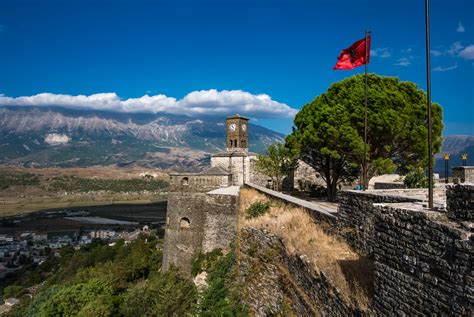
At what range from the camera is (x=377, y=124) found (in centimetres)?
1719

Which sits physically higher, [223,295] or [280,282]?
[280,282]

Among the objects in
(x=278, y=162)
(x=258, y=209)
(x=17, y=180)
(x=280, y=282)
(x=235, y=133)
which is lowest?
(x=17, y=180)

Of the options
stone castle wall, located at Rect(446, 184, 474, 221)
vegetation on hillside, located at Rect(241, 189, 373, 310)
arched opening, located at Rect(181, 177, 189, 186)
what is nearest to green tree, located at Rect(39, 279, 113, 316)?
arched opening, located at Rect(181, 177, 189, 186)

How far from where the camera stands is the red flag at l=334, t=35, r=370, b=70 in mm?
11898

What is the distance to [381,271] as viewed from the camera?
5016mm

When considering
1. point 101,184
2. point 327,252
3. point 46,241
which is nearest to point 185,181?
point 327,252

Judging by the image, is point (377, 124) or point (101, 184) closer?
point (377, 124)

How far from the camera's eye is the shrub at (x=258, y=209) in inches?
562

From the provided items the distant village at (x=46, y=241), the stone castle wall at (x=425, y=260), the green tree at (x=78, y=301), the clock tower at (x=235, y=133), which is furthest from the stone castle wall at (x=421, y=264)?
the distant village at (x=46, y=241)

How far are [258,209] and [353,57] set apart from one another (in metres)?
6.61

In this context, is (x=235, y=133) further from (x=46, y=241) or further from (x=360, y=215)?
(x=46, y=241)

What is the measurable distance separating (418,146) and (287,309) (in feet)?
42.3

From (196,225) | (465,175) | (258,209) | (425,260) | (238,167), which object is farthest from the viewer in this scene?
(238,167)

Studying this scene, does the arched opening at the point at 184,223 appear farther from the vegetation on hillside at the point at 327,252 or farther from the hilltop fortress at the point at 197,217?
the vegetation on hillside at the point at 327,252
